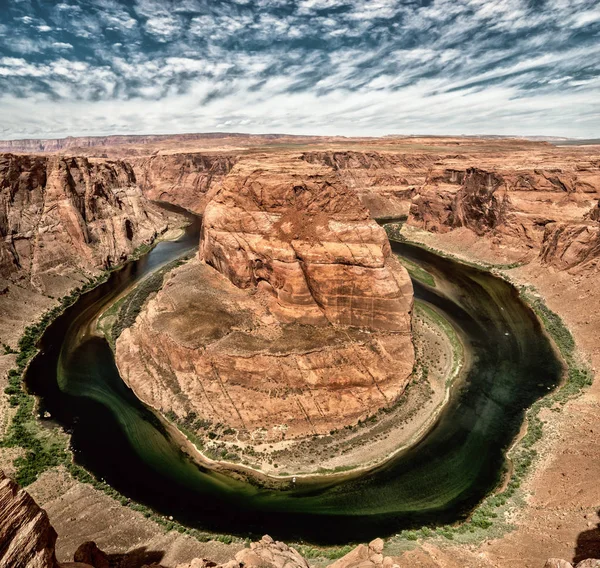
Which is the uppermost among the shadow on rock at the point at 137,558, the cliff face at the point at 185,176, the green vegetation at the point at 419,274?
the cliff face at the point at 185,176

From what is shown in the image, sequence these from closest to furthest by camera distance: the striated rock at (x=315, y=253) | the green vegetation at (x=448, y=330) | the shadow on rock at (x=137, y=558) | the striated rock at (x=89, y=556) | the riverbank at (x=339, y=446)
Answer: the striated rock at (x=89, y=556) → the shadow on rock at (x=137, y=558) → the riverbank at (x=339, y=446) → the striated rock at (x=315, y=253) → the green vegetation at (x=448, y=330)

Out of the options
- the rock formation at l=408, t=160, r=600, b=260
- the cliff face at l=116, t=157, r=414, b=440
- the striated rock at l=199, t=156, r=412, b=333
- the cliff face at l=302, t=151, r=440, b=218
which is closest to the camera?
the cliff face at l=116, t=157, r=414, b=440

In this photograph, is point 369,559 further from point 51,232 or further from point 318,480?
point 51,232

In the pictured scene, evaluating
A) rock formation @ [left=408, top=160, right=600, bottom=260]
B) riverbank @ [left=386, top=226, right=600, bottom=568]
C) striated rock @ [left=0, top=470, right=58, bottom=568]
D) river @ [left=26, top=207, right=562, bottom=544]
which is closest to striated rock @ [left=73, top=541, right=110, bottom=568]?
striated rock @ [left=0, top=470, right=58, bottom=568]

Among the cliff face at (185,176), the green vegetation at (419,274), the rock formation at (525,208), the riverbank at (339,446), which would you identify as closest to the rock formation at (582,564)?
the riverbank at (339,446)

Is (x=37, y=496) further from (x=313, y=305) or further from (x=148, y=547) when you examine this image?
(x=313, y=305)

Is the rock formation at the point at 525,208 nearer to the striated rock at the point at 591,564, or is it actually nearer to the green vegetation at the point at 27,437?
the striated rock at the point at 591,564

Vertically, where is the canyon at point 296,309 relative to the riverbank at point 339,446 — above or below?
above

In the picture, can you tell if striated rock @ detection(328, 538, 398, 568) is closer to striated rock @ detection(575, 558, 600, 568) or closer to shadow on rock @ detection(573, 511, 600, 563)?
striated rock @ detection(575, 558, 600, 568)
